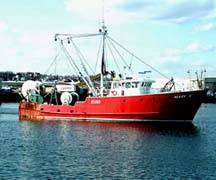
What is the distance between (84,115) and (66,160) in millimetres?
30624

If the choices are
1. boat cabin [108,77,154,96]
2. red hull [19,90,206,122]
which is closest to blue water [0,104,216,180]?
red hull [19,90,206,122]

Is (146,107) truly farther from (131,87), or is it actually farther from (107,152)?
(107,152)

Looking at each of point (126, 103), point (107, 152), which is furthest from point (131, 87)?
point (107, 152)

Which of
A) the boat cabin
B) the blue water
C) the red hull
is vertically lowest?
the blue water

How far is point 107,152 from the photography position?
1459 inches

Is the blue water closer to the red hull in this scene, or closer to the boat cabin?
the red hull

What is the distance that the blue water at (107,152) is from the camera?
29281 mm

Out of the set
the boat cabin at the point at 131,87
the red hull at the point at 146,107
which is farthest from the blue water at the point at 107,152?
the boat cabin at the point at 131,87

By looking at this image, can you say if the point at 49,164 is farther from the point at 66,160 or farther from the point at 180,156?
Result: the point at 180,156

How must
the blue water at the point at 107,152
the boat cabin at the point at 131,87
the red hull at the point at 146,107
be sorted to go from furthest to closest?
the boat cabin at the point at 131,87 → the red hull at the point at 146,107 → the blue water at the point at 107,152

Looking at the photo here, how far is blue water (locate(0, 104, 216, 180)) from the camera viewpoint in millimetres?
29281

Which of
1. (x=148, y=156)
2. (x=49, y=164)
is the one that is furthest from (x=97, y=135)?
(x=49, y=164)

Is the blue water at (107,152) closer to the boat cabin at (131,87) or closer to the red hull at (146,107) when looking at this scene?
the red hull at (146,107)

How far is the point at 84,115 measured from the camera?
63.9m
